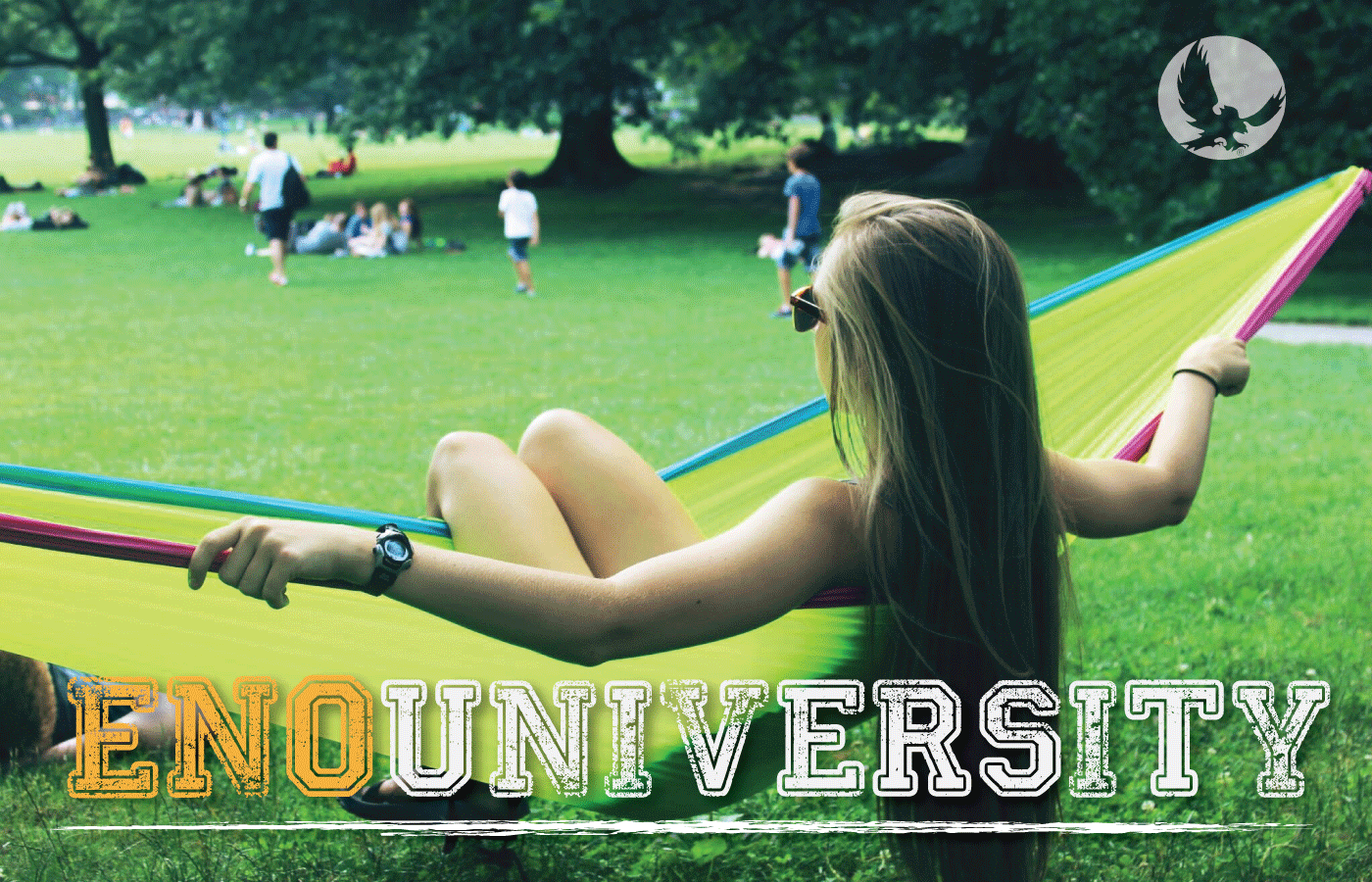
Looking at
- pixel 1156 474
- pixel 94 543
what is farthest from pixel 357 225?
pixel 94 543

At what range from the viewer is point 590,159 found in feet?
98.6

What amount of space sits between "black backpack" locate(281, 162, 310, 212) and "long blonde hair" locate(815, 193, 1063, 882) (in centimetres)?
1423

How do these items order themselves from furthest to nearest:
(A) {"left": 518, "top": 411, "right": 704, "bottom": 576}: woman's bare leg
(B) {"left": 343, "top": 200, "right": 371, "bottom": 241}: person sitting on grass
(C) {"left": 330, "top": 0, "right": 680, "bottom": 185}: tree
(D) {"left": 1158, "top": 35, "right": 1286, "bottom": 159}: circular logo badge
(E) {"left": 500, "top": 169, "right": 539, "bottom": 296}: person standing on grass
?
1. (C) {"left": 330, "top": 0, "right": 680, "bottom": 185}: tree
2. (B) {"left": 343, "top": 200, "right": 371, "bottom": 241}: person sitting on grass
3. (E) {"left": 500, "top": 169, "right": 539, "bottom": 296}: person standing on grass
4. (D) {"left": 1158, "top": 35, "right": 1286, "bottom": 159}: circular logo badge
5. (A) {"left": 518, "top": 411, "right": 704, "bottom": 576}: woman's bare leg

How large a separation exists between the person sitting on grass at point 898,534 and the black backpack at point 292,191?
13794 millimetres

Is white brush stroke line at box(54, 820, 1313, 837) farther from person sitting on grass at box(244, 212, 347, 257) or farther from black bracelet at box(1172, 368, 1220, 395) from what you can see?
person sitting on grass at box(244, 212, 347, 257)

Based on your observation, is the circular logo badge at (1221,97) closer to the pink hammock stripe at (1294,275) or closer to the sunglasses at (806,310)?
the pink hammock stripe at (1294,275)

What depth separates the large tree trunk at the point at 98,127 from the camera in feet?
114

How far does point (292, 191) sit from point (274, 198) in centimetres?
21

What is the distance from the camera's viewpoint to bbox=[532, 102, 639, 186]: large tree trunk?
29.7m

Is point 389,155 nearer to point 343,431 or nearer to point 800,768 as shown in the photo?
point 343,431

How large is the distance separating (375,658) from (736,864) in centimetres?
107

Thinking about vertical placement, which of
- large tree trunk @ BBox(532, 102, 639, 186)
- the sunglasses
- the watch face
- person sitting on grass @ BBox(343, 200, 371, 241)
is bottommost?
person sitting on grass @ BBox(343, 200, 371, 241)

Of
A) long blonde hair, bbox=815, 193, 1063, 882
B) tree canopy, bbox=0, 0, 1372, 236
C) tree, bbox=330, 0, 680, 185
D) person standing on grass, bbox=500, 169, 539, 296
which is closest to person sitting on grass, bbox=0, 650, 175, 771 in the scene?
long blonde hair, bbox=815, 193, 1063, 882

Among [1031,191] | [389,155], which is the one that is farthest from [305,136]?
[1031,191]
